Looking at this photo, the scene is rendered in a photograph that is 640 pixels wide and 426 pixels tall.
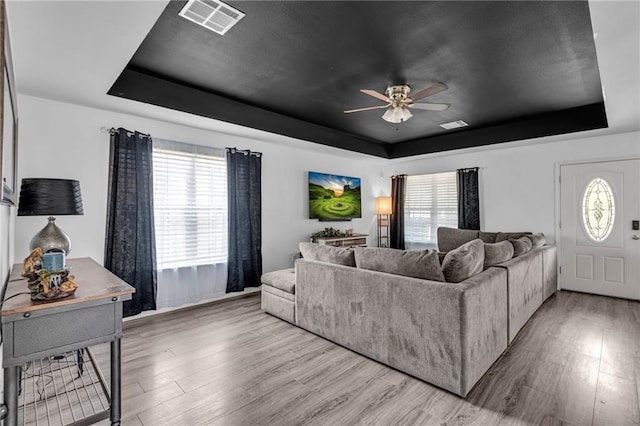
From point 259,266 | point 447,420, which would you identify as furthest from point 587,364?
point 259,266

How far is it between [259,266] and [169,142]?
208 centimetres

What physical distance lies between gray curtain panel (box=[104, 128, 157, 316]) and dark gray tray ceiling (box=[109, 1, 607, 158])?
2.26 ft

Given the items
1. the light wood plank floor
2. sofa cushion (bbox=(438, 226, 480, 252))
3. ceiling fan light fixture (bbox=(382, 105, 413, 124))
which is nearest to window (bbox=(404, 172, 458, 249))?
sofa cushion (bbox=(438, 226, 480, 252))

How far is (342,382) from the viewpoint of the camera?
2314 millimetres

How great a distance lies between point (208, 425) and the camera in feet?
6.13

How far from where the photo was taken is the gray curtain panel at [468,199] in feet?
18.2

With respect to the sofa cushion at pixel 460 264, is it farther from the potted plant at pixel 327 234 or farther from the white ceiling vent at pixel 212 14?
the potted plant at pixel 327 234

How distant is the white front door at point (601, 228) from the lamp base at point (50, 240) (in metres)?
6.21

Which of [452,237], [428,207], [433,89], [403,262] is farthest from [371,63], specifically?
[428,207]

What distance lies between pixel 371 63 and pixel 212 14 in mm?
1401

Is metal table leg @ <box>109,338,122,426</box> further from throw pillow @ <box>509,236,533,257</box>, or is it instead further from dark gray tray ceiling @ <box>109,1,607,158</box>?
throw pillow @ <box>509,236,533,257</box>

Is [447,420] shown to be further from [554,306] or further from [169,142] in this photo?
[169,142]

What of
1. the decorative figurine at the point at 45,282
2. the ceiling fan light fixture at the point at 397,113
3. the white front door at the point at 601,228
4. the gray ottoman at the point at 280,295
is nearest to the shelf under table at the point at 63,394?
the decorative figurine at the point at 45,282

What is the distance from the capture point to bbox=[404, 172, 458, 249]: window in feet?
19.6
